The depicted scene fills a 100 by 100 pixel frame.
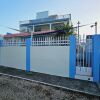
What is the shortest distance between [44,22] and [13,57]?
80.1ft

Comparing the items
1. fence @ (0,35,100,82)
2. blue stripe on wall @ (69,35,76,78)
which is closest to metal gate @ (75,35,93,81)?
fence @ (0,35,100,82)

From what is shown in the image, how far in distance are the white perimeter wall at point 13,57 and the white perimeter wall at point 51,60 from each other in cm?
94

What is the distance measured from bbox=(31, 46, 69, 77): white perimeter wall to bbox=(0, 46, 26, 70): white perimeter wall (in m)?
0.94

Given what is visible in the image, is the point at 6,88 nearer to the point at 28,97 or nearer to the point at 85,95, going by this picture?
the point at 28,97

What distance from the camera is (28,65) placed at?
37.1 feet

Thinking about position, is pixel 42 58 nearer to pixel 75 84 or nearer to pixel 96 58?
pixel 75 84

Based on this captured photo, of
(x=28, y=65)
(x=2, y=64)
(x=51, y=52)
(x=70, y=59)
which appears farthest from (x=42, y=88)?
(x=2, y=64)

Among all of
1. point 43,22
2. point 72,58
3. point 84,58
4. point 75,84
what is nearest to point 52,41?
point 72,58

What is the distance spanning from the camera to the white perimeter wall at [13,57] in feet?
38.5

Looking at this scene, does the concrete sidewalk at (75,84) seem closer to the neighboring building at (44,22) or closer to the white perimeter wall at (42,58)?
the white perimeter wall at (42,58)

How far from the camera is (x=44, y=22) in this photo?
3594 centimetres

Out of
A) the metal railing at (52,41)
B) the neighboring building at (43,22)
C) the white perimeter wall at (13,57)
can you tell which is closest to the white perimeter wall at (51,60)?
the metal railing at (52,41)

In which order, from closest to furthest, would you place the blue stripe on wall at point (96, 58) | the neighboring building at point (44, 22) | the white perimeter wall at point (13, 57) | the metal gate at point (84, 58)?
the blue stripe on wall at point (96, 58) → the metal gate at point (84, 58) → the white perimeter wall at point (13, 57) → the neighboring building at point (44, 22)

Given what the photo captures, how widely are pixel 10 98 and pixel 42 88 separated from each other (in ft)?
5.39
